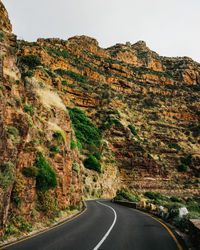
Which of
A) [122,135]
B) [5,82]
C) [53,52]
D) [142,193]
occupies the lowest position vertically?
[142,193]

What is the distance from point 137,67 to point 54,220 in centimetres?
10972

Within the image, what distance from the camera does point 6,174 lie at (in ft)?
27.3

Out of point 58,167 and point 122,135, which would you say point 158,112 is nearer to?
point 122,135

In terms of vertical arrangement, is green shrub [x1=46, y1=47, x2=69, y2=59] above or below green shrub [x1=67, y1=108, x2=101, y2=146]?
above

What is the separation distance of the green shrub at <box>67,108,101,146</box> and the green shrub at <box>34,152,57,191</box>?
3508 cm

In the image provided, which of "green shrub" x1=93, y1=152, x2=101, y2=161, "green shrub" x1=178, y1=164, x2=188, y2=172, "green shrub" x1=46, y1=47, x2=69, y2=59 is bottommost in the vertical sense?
"green shrub" x1=178, y1=164, x2=188, y2=172

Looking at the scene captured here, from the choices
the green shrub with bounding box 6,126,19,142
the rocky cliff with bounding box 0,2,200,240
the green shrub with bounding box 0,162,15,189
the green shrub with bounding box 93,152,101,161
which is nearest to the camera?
the green shrub with bounding box 0,162,15,189

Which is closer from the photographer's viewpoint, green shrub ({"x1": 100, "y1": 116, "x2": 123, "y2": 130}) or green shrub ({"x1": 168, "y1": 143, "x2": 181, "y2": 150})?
green shrub ({"x1": 100, "y1": 116, "x2": 123, "y2": 130})

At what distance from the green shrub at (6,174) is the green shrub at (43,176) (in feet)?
10.1

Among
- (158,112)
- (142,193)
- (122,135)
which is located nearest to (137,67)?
(158,112)

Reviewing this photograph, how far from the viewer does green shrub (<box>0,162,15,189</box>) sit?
8.08 m

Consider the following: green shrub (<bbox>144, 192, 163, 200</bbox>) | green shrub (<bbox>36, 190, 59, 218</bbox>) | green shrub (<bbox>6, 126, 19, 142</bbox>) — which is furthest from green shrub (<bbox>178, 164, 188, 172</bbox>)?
green shrub (<bbox>6, 126, 19, 142</bbox>)

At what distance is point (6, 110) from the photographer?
10844 mm

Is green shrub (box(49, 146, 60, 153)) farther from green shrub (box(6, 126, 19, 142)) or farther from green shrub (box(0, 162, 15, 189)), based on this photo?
green shrub (box(0, 162, 15, 189))
